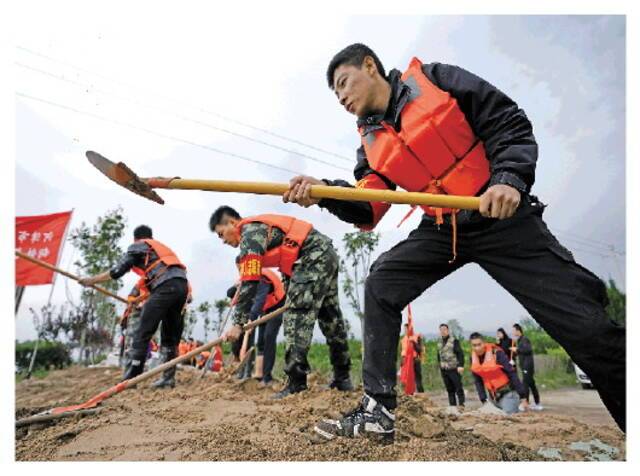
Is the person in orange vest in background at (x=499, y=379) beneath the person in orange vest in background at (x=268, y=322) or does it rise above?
beneath

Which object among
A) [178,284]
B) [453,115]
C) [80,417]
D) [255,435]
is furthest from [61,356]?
[453,115]

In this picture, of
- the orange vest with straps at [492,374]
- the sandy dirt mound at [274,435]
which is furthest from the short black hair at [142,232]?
the orange vest with straps at [492,374]

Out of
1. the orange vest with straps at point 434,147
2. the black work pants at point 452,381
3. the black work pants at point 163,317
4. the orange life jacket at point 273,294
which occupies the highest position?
the orange vest with straps at point 434,147

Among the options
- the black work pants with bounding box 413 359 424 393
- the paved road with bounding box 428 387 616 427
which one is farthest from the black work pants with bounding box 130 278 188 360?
the black work pants with bounding box 413 359 424 393

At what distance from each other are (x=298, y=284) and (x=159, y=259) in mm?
1930

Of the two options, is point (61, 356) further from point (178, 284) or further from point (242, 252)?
point (242, 252)

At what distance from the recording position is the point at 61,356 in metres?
15.1

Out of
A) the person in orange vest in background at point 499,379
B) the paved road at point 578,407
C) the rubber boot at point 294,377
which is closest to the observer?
the rubber boot at point 294,377

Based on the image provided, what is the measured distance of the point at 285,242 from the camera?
3.71 m

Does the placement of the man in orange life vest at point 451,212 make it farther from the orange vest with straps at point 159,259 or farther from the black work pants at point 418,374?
the black work pants at point 418,374

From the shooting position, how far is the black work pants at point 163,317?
15.0 feet

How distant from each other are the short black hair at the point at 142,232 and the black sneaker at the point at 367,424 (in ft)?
12.4

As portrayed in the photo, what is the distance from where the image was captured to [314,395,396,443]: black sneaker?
6.49 feet

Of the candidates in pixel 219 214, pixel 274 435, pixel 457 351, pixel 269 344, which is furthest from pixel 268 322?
pixel 457 351
